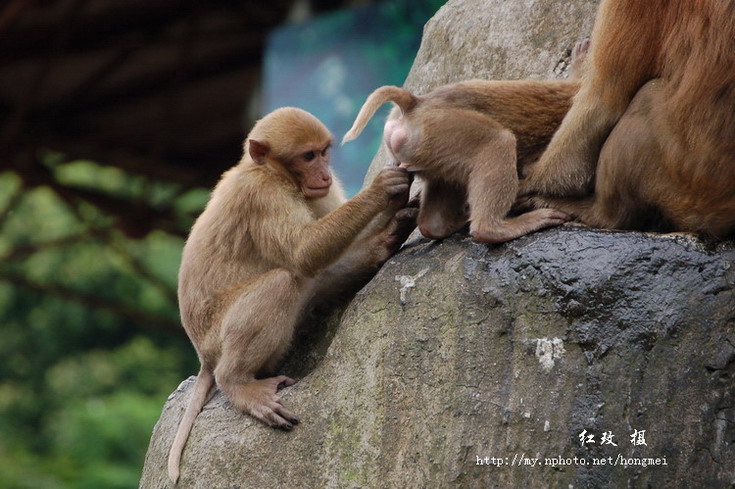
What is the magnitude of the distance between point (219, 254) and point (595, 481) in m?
2.80

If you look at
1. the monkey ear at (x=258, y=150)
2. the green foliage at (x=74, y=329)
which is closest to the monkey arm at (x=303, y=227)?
the monkey ear at (x=258, y=150)

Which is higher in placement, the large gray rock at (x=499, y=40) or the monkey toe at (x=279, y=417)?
the large gray rock at (x=499, y=40)

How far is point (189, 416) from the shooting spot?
20.7 feet

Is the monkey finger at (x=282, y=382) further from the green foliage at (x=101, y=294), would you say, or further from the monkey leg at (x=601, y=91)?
the green foliage at (x=101, y=294)

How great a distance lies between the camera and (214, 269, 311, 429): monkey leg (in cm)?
610

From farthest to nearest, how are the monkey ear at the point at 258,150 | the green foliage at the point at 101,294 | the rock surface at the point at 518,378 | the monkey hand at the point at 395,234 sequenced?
the green foliage at the point at 101,294 < the monkey ear at the point at 258,150 < the monkey hand at the point at 395,234 < the rock surface at the point at 518,378

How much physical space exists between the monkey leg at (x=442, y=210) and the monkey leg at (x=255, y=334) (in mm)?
895

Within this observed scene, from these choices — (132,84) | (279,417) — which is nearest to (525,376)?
(279,417)

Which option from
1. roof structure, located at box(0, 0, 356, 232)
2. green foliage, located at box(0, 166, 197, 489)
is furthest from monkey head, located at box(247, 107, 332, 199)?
green foliage, located at box(0, 166, 197, 489)

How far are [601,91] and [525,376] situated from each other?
1.60m

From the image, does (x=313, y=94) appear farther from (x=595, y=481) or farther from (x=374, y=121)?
(x=595, y=481)

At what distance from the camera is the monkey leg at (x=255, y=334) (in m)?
6.10

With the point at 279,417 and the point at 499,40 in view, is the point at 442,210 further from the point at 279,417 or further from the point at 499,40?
the point at 499,40

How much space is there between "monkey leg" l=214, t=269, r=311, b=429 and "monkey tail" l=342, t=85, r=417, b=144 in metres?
1.01
